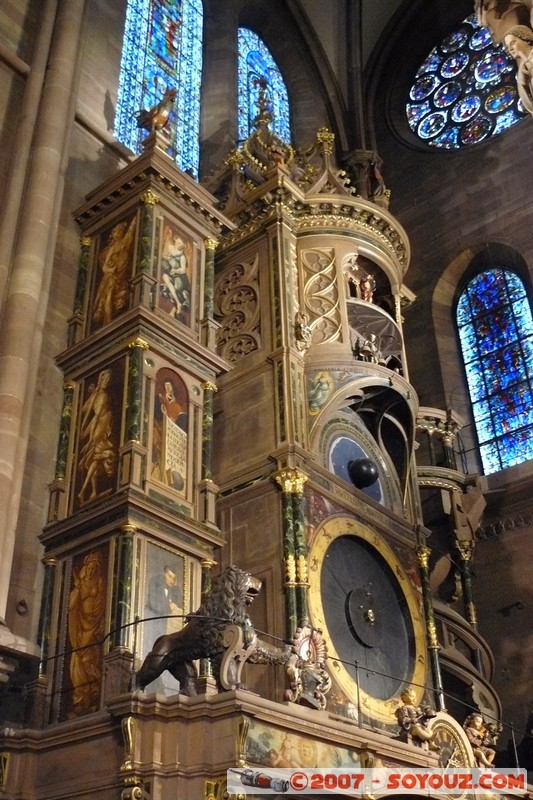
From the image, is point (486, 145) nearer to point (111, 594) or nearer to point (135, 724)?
point (111, 594)

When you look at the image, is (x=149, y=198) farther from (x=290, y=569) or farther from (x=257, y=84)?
(x=257, y=84)

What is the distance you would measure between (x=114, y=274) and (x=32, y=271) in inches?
43.3

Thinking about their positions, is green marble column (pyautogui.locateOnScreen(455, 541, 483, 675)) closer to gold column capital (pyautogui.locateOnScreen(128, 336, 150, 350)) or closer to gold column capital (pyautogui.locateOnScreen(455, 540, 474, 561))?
gold column capital (pyautogui.locateOnScreen(455, 540, 474, 561))

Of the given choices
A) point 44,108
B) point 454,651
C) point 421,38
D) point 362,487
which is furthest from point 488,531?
point 421,38

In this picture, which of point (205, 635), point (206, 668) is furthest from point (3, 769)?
point (205, 635)

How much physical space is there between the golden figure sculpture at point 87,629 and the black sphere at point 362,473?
386 centimetres

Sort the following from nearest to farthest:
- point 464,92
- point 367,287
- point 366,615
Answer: point 366,615 < point 367,287 < point 464,92

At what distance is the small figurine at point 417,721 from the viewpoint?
33.9ft

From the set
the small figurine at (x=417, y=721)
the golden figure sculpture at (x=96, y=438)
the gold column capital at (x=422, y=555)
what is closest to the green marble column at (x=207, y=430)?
the golden figure sculpture at (x=96, y=438)

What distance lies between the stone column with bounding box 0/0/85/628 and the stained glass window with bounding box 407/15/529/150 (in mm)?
10577

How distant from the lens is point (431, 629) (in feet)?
40.5

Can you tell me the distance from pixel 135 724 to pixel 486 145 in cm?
1679

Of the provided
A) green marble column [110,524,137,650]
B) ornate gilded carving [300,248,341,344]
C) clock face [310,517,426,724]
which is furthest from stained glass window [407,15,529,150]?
green marble column [110,524,137,650]

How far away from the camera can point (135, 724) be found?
794 centimetres
